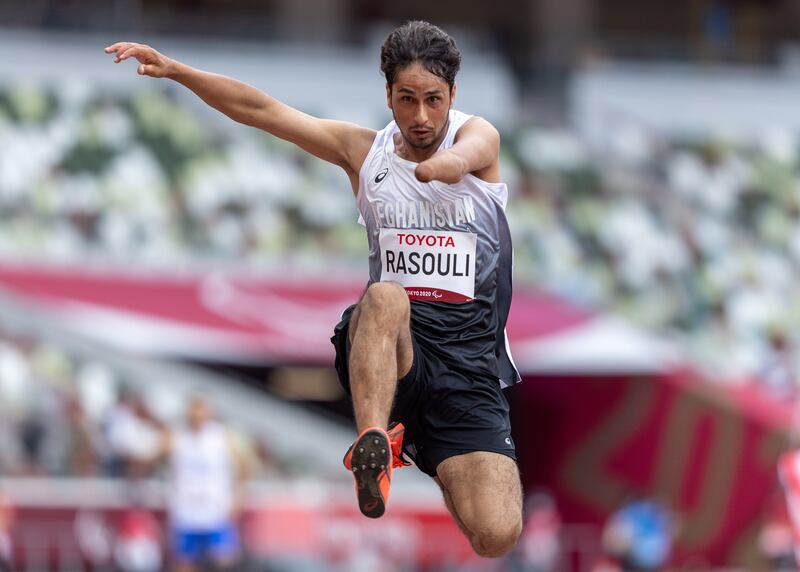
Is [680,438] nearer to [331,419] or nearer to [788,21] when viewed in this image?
[331,419]

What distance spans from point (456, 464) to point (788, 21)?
2606 centimetres

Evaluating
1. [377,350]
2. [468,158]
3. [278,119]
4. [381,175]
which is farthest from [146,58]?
[377,350]

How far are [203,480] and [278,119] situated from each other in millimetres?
7640

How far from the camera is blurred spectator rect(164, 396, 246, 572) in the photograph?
13.9m

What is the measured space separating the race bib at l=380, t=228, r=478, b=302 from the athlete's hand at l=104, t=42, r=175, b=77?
115 cm

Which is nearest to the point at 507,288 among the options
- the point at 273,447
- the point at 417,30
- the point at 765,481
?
the point at 417,30

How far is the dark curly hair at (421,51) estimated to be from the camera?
21.1 feet

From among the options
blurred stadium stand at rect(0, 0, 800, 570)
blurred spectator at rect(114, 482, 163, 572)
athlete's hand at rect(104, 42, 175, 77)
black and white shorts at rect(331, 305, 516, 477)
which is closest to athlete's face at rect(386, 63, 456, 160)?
black and white shorts at rect(331, 305, 516, 477)

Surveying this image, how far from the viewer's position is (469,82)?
2469 cm

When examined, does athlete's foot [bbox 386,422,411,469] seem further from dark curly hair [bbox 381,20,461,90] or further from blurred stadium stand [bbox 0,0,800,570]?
blurred stadium stand [bbox 0,0,800,570]

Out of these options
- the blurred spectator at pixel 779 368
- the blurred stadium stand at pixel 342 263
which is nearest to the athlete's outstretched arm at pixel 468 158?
the blurred stadium stand at pixel 342 263

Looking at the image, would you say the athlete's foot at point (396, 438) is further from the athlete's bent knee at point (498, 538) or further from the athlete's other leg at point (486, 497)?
the athlete's bent knee at point (498, 538)

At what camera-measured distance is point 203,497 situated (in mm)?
13969

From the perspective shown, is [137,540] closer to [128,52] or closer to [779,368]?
[128,52]
